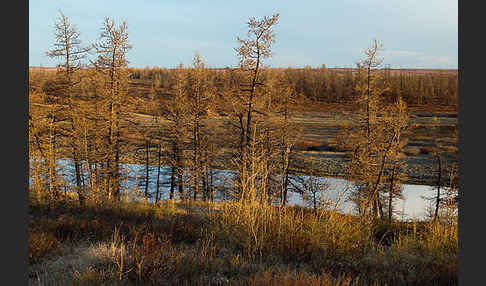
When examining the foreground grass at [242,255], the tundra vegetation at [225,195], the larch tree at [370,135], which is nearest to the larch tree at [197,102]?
the tundra vegetation at [225,195]

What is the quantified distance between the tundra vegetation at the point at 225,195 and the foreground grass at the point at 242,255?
0.03 metres

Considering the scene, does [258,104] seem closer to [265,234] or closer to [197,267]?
[265,234]

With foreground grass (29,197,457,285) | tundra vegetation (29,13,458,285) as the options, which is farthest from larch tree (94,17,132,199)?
foreground grass (29,197,457,285)

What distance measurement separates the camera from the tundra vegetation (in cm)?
484

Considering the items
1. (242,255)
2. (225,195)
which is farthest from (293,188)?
(242,255)

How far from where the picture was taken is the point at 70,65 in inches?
669

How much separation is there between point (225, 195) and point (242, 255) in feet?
42.2

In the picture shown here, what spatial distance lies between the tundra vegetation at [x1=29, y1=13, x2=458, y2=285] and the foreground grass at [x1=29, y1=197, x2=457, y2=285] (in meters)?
0.03

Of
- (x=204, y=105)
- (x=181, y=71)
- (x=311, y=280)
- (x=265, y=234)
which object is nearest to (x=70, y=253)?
(x=265, y=234)

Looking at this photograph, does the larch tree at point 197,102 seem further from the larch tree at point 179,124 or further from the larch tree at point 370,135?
the larch tree at point 370,135

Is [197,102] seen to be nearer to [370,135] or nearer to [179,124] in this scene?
[179,124]

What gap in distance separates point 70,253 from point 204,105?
18.4 metres

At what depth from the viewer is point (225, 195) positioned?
18312 millimetres

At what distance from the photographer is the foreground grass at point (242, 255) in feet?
13.9
